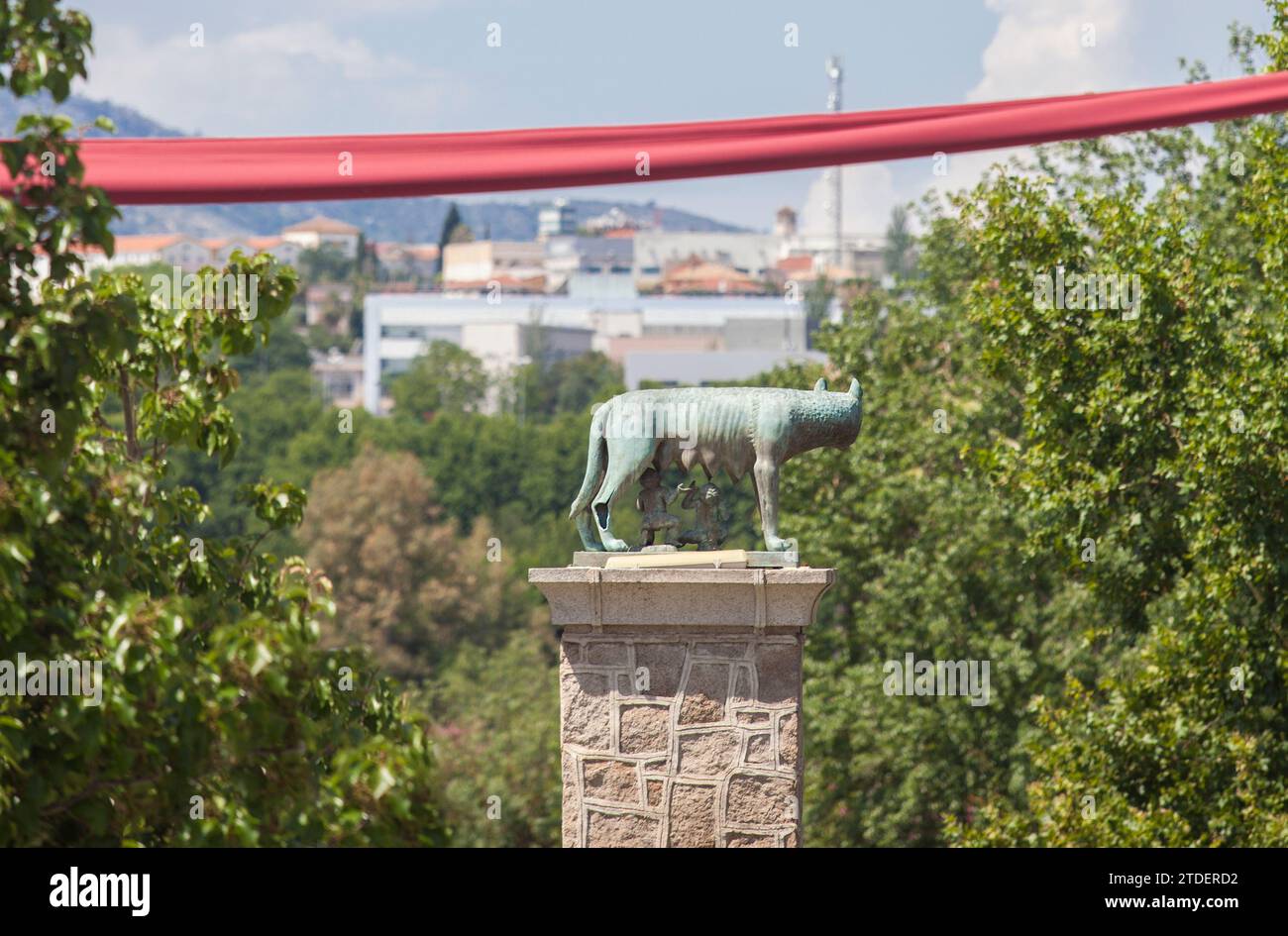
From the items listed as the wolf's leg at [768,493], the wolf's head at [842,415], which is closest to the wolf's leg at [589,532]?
the wolf's leg at [768,493]

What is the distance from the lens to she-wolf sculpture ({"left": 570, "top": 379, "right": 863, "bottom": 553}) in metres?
9.15

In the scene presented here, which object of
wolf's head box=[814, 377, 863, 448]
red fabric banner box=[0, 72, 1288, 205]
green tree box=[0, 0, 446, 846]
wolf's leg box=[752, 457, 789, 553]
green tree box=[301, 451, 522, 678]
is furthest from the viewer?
green tree box=[301, 451, 522, 678]

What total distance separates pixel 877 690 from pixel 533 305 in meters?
133

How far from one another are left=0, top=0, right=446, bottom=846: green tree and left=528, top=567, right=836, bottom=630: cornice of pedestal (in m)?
2.60

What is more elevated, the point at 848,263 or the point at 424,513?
the point at 848,263

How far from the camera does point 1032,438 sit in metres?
14.6

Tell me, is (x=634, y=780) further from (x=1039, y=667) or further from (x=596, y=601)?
(x=1039, y=667)

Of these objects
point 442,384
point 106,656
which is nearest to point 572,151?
point 106,656

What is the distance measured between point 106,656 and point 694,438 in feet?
11.5

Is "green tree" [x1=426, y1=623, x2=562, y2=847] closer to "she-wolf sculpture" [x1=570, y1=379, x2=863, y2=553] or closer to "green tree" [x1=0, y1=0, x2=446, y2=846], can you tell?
"she-wolf sculpture" [x1=570, y1=379, x2=863, y2=553]

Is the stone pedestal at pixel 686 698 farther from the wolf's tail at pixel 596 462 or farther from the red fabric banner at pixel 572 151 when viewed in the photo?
the red fabric banner at pixel 572 151

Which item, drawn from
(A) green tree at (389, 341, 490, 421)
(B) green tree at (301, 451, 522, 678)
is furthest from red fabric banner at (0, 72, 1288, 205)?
(A) green tree at (389, 341, 490, 421)

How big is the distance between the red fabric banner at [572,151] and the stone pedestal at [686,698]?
2.65 meters
